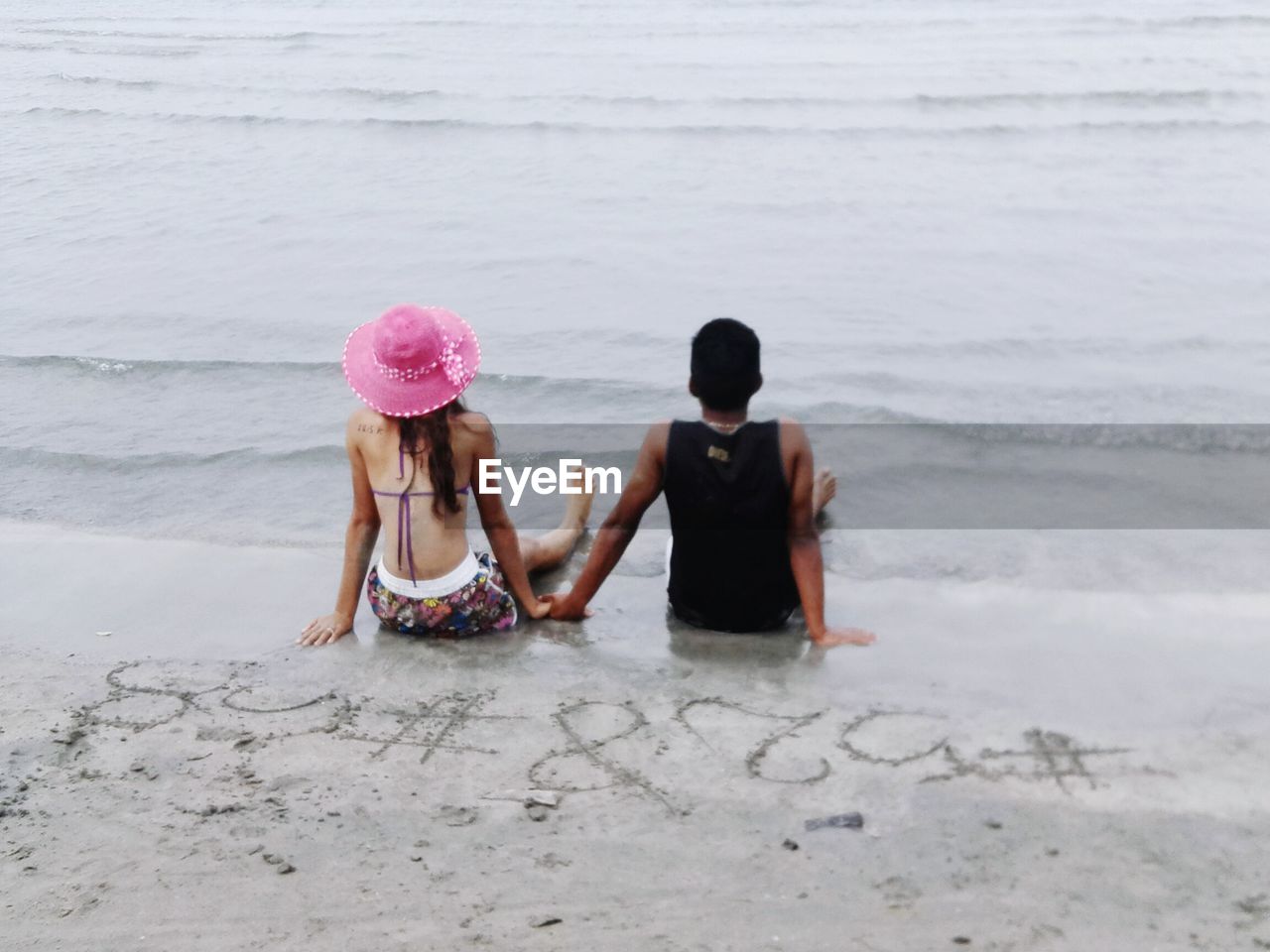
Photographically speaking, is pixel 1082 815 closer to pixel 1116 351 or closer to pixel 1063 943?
pixel 1063 943

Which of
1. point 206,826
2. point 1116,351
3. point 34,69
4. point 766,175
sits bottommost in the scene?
point 206,826

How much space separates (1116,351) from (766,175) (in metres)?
5.01

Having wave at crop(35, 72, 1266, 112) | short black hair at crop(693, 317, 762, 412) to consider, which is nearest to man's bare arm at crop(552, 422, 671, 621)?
short black hair at crop(693, 317, 762, 412)

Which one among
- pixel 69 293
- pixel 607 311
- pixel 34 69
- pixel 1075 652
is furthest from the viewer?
pixel 34 69

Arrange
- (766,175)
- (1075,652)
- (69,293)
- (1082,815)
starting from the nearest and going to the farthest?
(1082,815)
(1075,652)
(69,293)
(766,175)

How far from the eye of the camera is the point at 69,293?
396 inches

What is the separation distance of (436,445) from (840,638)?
152cm

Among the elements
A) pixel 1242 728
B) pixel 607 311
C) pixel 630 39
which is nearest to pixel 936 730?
pixel 1242 728

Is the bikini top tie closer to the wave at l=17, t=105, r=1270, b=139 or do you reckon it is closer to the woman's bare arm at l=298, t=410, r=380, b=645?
the woman's bare arm at l=298, t=410, r=380, b=645

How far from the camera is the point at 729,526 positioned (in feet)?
14.8

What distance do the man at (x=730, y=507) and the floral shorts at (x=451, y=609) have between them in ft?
0.87

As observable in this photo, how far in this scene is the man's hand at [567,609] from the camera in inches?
191

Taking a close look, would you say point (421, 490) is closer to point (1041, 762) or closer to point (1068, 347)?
point (1041, 762)

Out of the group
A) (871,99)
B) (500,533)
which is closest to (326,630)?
(500,533)
